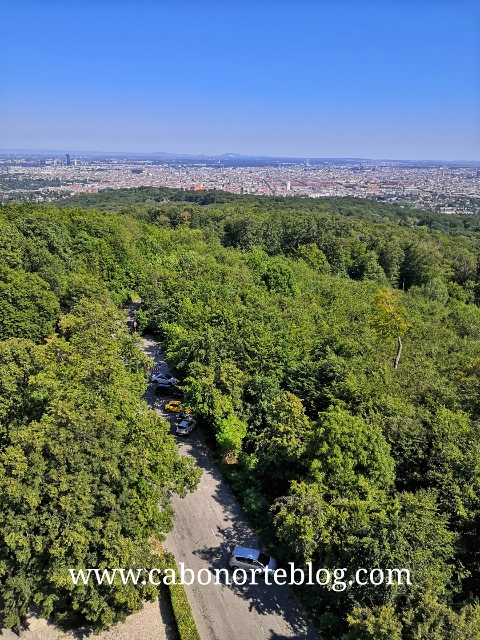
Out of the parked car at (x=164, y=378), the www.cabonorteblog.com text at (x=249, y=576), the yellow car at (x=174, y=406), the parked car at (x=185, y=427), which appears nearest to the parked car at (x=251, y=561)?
the www.cabonorteblog.com text at (x=249, y=576)

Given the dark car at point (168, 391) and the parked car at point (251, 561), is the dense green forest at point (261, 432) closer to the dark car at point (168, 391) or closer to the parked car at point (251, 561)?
the parked car at point (251, 561)

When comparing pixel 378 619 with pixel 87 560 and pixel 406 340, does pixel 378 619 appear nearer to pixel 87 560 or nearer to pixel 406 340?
pixel 87 560

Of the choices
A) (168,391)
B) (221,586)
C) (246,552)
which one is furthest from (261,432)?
(168,391)

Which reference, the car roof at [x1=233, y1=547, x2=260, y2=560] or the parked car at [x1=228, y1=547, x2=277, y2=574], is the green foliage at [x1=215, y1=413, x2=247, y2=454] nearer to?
the car roof at [x1=233, y1=547, x2=260, y2=560]

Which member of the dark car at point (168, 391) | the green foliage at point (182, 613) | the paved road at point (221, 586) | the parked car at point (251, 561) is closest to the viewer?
the green foliage at point (182, 613)

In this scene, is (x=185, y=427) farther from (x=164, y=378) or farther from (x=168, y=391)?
(x=164, y=378)
